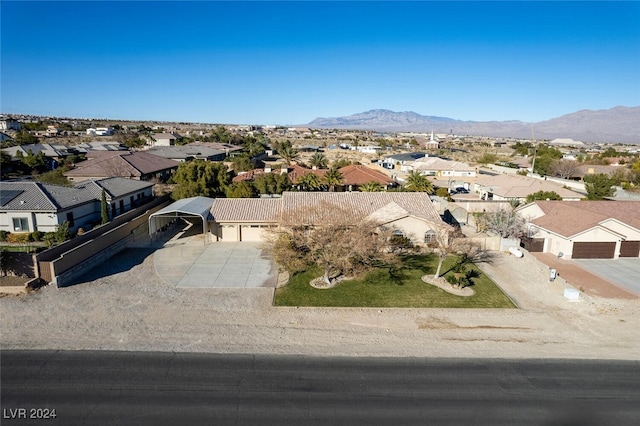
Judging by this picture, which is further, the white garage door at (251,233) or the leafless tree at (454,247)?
the white garage door at (251,233)

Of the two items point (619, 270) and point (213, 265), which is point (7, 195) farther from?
point (619, 270)

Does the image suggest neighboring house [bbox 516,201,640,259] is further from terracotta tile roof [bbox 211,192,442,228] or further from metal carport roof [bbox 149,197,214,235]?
metal carport roof [bbox 149,197,214,235]

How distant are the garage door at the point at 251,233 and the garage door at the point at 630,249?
33454 millimetres

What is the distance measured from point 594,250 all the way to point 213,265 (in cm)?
3365

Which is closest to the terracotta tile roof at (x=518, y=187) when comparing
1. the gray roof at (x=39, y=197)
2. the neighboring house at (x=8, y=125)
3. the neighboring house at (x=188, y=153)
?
the neighboring house at (x=188, y=153)

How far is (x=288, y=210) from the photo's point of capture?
A: 36469mm

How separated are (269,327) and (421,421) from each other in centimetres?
1011

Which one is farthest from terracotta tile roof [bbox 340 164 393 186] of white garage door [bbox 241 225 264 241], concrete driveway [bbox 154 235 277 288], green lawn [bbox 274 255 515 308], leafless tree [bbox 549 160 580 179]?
leafless tree [bbox 549 160 580 179]

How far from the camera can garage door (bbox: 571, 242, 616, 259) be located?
115 ft

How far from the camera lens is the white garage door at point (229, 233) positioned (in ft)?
125

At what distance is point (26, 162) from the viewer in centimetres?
6381

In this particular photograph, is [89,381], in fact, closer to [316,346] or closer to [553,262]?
[316,346]

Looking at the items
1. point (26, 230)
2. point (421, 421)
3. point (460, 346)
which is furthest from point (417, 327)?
point (26, 230)

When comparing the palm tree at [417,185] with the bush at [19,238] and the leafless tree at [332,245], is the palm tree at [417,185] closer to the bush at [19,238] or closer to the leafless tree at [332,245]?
the leafless tree at [332,245]
